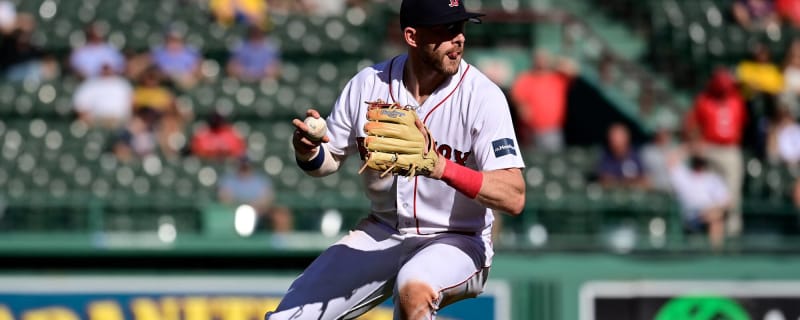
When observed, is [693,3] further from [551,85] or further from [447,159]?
[447,159]

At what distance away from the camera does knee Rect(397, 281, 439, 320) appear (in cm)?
565

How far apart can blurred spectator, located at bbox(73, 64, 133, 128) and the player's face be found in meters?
7.38

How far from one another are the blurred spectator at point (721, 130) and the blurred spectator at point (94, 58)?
558 centimetres

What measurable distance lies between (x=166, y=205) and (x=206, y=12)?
4605 millimetres

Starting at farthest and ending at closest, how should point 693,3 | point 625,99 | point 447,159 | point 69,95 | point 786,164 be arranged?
1. point 693,3
2. point 625,99
3. point 69,95
4. point 786,164
5. point 447,159

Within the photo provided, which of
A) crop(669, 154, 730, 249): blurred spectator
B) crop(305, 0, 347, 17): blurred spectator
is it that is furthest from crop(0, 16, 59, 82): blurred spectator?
crop(669, 154, 730, 249): blurred spectator

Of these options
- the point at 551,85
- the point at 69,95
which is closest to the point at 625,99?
the point at 551,85

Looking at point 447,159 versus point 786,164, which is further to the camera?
point 786,164

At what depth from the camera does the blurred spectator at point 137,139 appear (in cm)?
1238

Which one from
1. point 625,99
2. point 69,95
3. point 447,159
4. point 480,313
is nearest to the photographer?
point 447,159

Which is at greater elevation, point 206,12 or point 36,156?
point 206,12

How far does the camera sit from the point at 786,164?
41.0 feet

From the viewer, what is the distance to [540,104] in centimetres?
1316

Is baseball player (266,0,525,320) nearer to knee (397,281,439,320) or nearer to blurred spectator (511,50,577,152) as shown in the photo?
knee (397,281,439,320)
